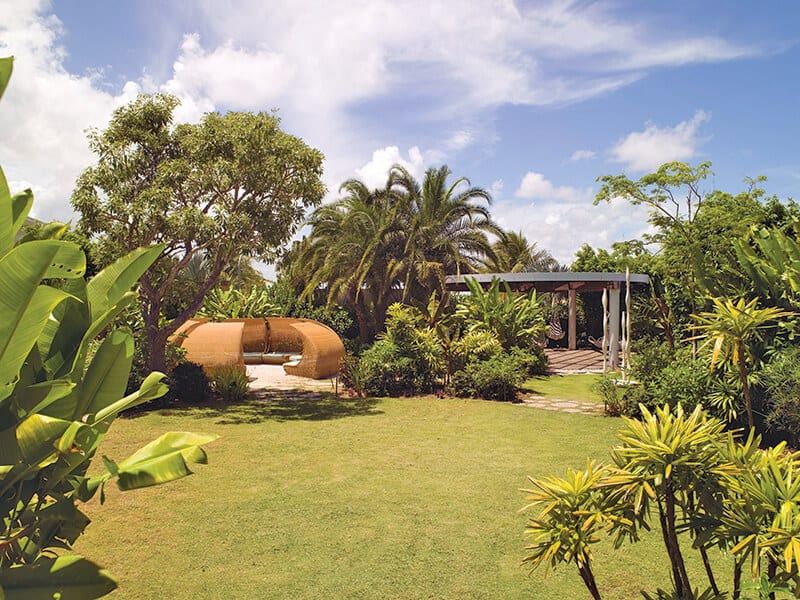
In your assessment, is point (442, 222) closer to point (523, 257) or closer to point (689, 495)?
point (523, 257)

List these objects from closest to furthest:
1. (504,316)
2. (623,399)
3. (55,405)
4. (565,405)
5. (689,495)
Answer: (55,405), (689,495), (623,399), (565,405), (504,316)

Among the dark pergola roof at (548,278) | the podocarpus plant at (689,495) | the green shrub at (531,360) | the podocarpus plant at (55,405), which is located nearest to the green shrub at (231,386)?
the green shrub at (531,360)

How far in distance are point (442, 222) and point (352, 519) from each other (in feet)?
56.7

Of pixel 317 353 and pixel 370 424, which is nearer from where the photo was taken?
pixel 370 424

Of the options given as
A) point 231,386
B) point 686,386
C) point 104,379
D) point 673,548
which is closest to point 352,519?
point 673,548

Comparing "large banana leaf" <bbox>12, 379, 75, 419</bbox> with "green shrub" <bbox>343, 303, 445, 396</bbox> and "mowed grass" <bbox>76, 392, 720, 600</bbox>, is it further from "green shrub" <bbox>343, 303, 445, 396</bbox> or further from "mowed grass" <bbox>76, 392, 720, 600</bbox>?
"green shrub" <bbox>343, 303, 445, 396</bbox>

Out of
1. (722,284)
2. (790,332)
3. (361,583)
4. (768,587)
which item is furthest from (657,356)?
(768,587)

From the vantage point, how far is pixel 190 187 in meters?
12.2

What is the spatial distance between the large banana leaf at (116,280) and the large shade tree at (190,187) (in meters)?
9.71

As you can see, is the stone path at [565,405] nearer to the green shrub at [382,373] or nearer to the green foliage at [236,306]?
the green shrub at [382,373]

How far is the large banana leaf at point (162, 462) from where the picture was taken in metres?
1.78

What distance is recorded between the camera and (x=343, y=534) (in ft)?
16.7

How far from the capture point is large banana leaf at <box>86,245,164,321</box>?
7.34 feet

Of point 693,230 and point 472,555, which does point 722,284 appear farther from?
point 472,555
